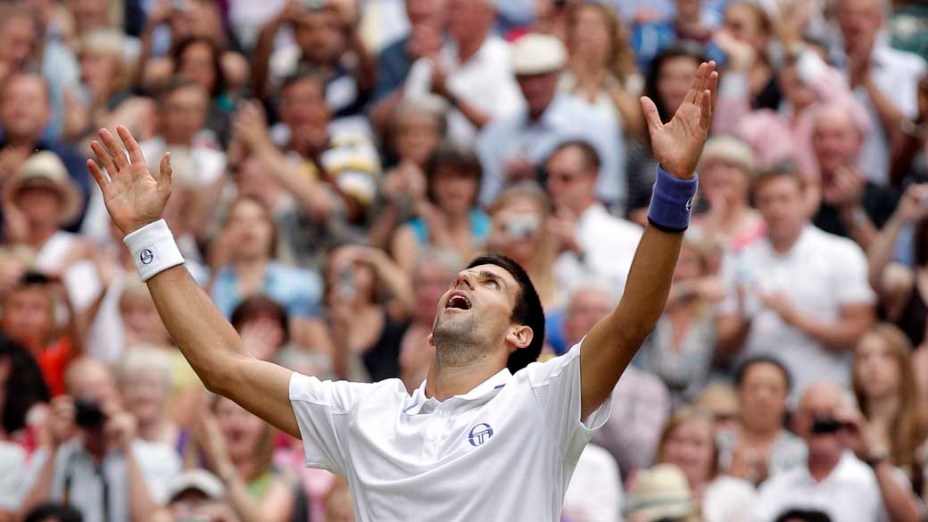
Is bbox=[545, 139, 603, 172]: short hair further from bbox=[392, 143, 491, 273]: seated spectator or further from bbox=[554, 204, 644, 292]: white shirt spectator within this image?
bbox=[392, 143, 491, 273]: seated spectator

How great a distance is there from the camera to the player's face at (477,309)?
20.9 feet

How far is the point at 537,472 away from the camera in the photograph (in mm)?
6055

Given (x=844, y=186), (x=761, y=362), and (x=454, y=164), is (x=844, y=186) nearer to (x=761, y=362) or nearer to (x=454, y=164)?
(x=761, y=362)

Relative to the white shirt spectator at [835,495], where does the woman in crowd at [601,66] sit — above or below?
above

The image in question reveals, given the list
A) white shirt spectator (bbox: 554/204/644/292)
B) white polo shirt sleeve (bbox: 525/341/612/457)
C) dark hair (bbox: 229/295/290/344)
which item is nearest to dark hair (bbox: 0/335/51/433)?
dark hair (bbox: 229/295/290/344)

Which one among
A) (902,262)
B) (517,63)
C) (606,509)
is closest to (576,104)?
(517,63)

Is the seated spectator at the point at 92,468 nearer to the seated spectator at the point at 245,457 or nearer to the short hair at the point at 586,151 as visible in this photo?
the seated spectator at the point at 245,457

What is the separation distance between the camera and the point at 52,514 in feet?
32.2

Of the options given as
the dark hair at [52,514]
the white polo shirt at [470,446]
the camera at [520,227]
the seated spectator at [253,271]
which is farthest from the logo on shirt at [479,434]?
the seated spectator at [253,271]

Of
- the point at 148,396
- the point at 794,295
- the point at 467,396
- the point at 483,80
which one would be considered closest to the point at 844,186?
the point at 794,295

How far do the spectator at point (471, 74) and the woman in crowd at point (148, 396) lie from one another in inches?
130

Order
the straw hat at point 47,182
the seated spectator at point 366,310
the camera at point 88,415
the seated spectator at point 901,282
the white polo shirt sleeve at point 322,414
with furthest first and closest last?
the straw hat at point 47,182 < the seated spectator at point 901,282 < the seated spectator at point 366,310 < the camera at point 88,415 < the white polo shirt sleeve at point 322,414

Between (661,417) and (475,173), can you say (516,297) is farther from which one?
(475,173)

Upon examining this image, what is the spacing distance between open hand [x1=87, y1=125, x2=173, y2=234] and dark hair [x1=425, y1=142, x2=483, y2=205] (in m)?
5.89
